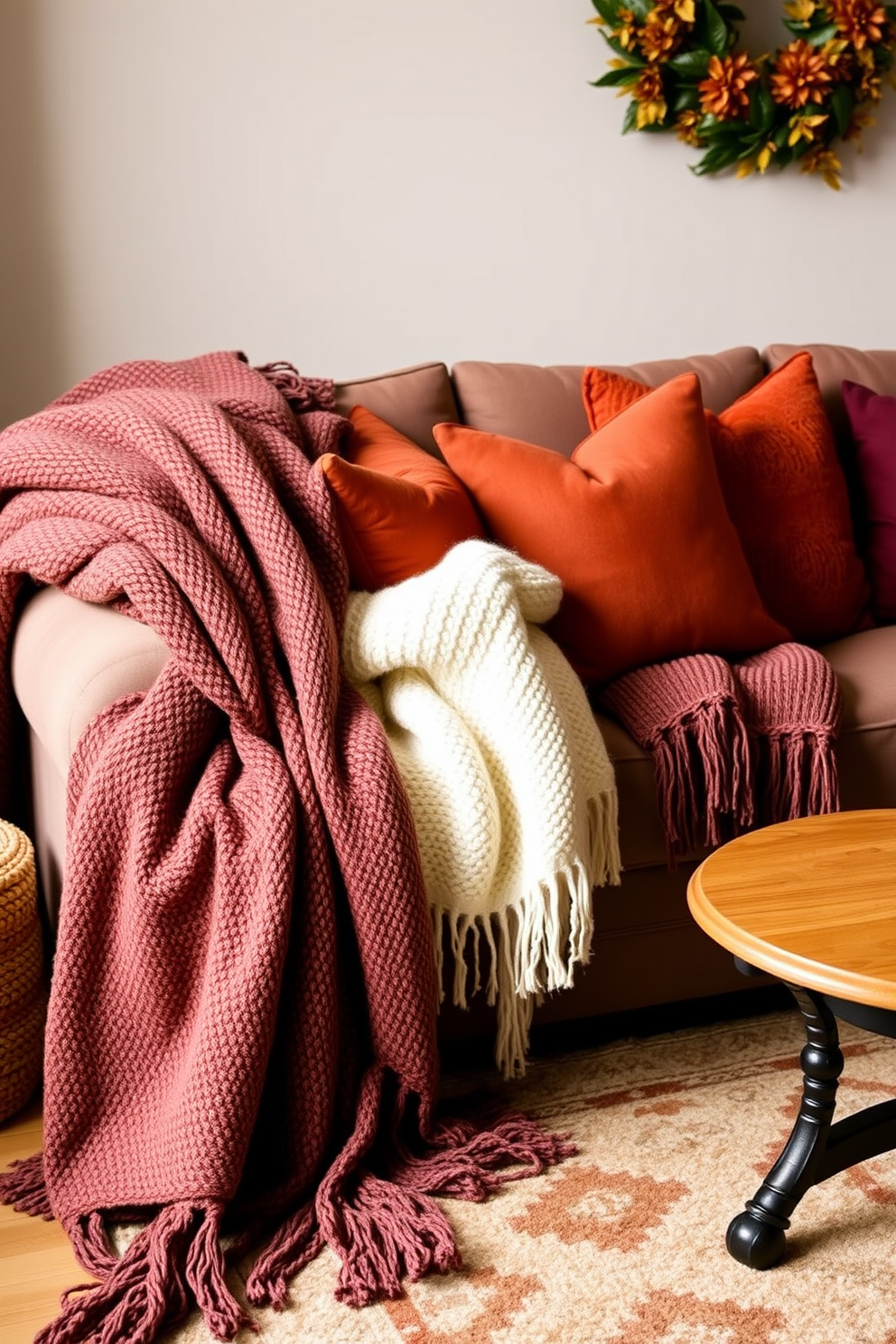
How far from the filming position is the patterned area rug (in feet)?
3.83

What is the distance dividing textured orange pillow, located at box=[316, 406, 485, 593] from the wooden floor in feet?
2.80

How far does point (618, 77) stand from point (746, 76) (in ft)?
0.84

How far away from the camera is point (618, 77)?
8.37 ft

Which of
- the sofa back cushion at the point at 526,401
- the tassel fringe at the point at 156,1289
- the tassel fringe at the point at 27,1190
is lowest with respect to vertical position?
the tassel fringe at the point at 27,1190

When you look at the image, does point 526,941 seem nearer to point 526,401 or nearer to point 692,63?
point 526,401

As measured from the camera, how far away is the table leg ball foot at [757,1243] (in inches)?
48.4

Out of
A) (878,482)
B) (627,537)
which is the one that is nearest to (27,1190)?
(627,537)

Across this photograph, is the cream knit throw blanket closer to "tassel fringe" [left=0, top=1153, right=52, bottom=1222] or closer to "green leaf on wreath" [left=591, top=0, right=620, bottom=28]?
"tassel fringe" [left=0, top=1153, right=52, bottom=1222]

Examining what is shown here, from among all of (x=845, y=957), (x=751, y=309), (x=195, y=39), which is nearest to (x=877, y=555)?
(x=751, y=309)

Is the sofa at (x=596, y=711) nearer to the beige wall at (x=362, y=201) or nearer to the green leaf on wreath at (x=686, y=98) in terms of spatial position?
the beige wall at (x=362, y=201)

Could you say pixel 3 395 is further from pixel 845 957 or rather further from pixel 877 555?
pixel 845 957

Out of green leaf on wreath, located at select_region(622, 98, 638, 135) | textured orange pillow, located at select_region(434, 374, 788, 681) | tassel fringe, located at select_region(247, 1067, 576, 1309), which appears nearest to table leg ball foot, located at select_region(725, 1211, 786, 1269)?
tassel fringe, located at select_region(247, 1067, 576, 1309)

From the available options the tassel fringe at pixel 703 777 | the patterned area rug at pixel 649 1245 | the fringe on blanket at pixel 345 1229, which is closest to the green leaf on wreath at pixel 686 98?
the tassel fringe at pixel 703 777

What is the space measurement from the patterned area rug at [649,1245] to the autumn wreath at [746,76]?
73.8 inches
